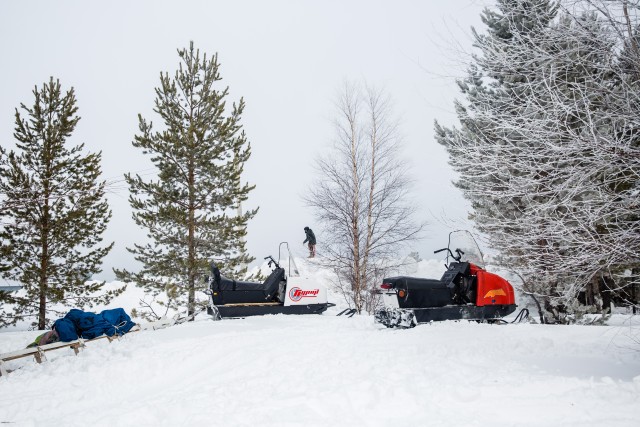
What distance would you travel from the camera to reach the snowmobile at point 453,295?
25.0 feet

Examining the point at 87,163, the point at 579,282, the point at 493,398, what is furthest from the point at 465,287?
the point at 87,163

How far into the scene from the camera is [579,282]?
4.48m

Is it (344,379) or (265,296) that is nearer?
(344,379)

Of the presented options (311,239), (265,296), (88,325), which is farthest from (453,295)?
(311,239)

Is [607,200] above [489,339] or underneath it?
above

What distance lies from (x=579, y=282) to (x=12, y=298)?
15.7 metres

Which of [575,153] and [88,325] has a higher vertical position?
[575,153]

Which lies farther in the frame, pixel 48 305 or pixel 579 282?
pixel 48 305

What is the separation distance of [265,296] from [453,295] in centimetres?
432

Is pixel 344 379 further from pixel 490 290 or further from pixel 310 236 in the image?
pixel 310 236

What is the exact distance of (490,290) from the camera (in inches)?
322

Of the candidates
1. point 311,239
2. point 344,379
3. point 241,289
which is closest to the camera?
point 344,379

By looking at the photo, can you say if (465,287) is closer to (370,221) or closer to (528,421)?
(528,421)

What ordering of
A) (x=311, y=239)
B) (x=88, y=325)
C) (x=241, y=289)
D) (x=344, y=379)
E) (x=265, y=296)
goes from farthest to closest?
(x=311, y=239)
(x=265, y=296)
(x=241, y=289)
(x=88, y=325)
(x=344, y=379)
